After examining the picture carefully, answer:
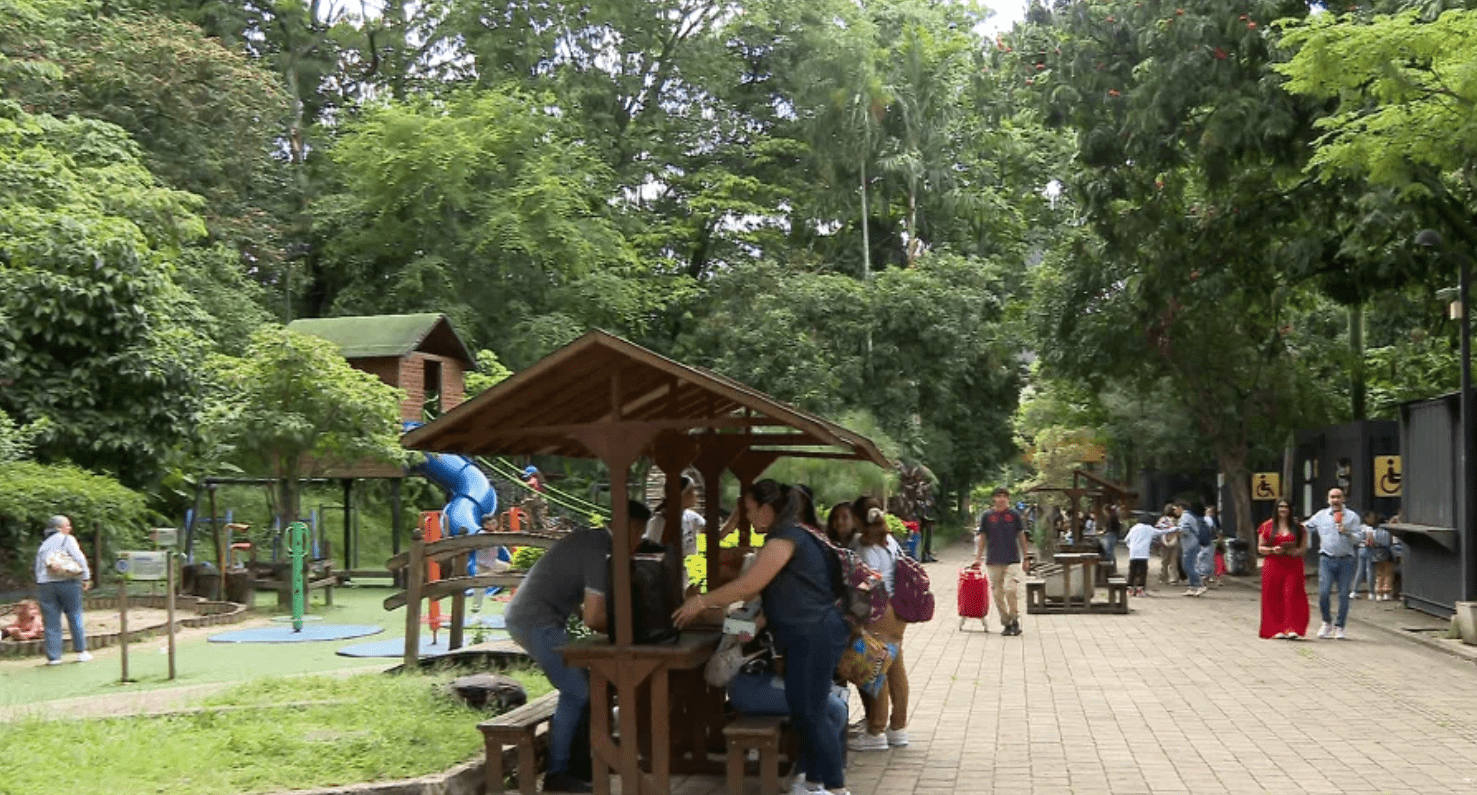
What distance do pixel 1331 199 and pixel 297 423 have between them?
16.3m

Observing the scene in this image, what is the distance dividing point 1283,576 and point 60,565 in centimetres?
1316

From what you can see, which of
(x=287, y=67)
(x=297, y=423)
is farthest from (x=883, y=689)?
(x=287, y=67)

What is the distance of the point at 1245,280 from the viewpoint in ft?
94.5

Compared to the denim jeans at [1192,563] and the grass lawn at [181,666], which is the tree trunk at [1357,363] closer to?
the denim jeans at [1192,563]

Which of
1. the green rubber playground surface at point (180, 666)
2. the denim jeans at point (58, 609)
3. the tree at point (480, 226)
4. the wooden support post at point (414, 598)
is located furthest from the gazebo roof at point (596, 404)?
the tree at point (480, 226)

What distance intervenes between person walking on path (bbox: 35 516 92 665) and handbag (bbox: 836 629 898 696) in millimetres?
10065

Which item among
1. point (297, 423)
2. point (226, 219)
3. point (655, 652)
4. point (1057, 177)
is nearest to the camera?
point (655, 652)

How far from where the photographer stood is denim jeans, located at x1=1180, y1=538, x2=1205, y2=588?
2925 centimetres

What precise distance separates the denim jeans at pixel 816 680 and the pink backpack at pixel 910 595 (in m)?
1.77

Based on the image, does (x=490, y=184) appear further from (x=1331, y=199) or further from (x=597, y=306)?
(x=1331, y=199)

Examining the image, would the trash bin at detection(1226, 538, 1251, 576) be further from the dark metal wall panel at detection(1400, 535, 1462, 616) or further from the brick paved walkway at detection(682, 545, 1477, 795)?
the brick paved walkway at detection(682, 545, 1477, 795)

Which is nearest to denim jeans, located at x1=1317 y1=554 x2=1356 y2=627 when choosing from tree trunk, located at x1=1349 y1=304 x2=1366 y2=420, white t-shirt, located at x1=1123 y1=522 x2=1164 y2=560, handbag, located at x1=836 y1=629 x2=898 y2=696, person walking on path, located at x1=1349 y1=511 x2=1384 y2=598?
person walking on path, located at x1=1349 y1=511 x2=1384 y2=598

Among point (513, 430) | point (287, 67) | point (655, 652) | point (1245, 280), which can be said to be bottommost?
point (655, 652)

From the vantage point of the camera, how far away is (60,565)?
55.8 feet
